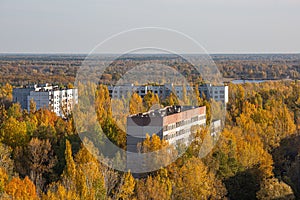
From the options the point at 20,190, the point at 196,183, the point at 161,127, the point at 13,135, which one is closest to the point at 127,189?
the point at 196,183

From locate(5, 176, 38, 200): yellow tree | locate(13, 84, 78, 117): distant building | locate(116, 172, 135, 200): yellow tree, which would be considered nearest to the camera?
locate(5, 176, 38, 200): yellow tree

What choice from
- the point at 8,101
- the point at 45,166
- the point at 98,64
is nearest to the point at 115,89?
the point at 8,101

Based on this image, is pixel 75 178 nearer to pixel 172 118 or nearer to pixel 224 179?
pixel 224 179

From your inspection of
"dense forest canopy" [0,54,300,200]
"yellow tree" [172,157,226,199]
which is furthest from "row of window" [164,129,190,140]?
"yellow tree" [172,157,226,199]

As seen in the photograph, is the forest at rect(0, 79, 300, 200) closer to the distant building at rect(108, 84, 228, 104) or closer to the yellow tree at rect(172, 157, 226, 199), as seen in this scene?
the yellow tree at rect(172, 157, 226, 199)

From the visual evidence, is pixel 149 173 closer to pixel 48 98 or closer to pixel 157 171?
pixel 157 171
